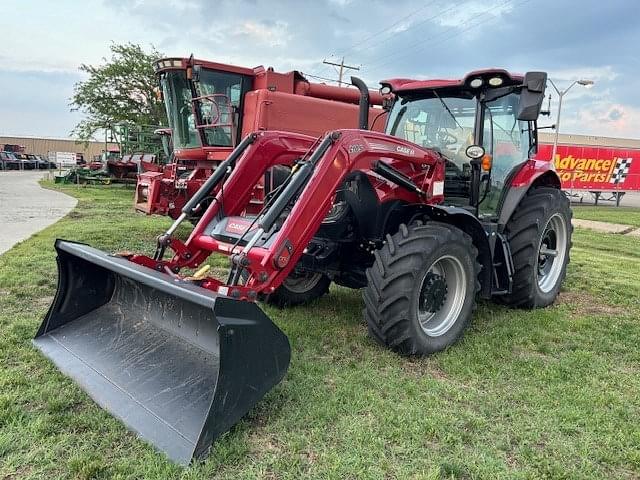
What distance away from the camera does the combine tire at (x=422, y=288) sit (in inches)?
144

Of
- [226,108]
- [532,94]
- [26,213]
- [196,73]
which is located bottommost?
[26,213]

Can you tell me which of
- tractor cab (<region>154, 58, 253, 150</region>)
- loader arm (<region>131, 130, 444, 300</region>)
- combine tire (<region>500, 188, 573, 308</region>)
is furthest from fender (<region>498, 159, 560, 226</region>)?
tractor cab (<region>154, 58, 253, 150</region>)

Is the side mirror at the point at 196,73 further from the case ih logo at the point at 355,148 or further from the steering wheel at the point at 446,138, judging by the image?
the case ih logo at the point at 355,148

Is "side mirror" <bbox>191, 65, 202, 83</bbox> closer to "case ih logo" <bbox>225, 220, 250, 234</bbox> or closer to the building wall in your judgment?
"case ih logo" <bbox>225, 220, 250, 234</bbox>

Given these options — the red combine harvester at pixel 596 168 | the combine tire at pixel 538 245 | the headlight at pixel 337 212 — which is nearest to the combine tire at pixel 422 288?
the headlight at pixel 337 212

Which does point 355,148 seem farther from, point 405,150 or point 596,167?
point 596,167

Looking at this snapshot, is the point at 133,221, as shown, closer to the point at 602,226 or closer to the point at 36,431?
the point at 36,431

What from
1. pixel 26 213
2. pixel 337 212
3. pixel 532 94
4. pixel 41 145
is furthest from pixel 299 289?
pixel 41 145

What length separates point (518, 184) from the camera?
5.14 m

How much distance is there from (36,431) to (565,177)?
76.9 ft

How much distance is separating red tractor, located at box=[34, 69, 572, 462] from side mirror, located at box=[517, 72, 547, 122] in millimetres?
11

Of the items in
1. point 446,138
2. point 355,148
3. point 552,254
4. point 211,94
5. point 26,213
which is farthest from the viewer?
point 26,213

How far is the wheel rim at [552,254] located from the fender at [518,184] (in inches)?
22.5

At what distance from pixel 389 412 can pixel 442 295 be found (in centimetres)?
132
